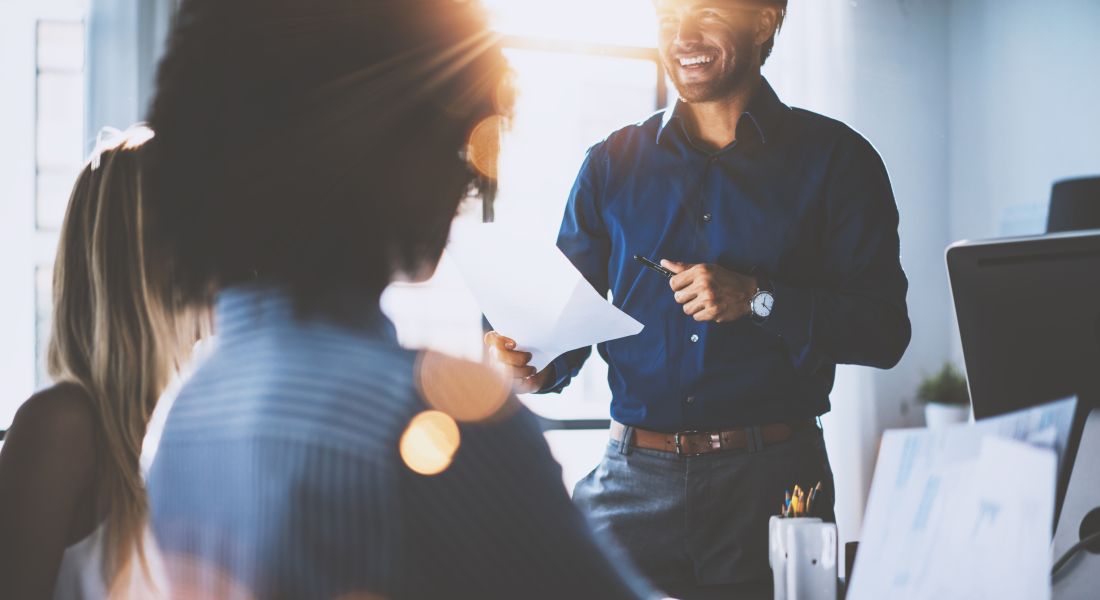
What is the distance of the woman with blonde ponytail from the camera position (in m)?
1.08

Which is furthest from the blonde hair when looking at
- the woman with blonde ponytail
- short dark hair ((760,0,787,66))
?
short dark hair ((760,0,787,66))

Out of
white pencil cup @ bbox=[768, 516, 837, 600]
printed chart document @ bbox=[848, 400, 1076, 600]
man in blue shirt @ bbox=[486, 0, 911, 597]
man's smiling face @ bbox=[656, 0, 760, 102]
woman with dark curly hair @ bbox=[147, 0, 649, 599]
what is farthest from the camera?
man's smiling face @ bbox=[656, 0, 760, 102]

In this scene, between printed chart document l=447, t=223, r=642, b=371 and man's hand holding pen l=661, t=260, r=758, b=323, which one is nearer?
printed chart document l=447, t=223, r=642, b=371

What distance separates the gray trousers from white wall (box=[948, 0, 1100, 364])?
267 centimetres

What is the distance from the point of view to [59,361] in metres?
1.25

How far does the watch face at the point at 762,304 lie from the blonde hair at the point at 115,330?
36.9 inches

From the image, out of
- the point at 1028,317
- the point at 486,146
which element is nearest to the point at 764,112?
the point at 1028,317

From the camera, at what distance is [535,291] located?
124cm

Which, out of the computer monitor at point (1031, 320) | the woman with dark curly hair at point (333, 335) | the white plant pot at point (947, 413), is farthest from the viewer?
the white plant pot at point (947, 413)

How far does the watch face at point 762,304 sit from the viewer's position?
1.44 metres

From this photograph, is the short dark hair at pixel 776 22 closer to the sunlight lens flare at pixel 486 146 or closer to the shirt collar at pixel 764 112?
the shirt collar at pixel 764 112

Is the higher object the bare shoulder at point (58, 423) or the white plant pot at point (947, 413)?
the bare shoulder at point (58, 423)

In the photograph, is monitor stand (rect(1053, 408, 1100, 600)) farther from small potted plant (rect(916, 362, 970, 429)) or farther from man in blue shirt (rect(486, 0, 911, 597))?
small potted plant (rect(916, 362, 970, 429))

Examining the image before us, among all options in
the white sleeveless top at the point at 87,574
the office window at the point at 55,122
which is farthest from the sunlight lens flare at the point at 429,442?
the office window at the point at 55,122
